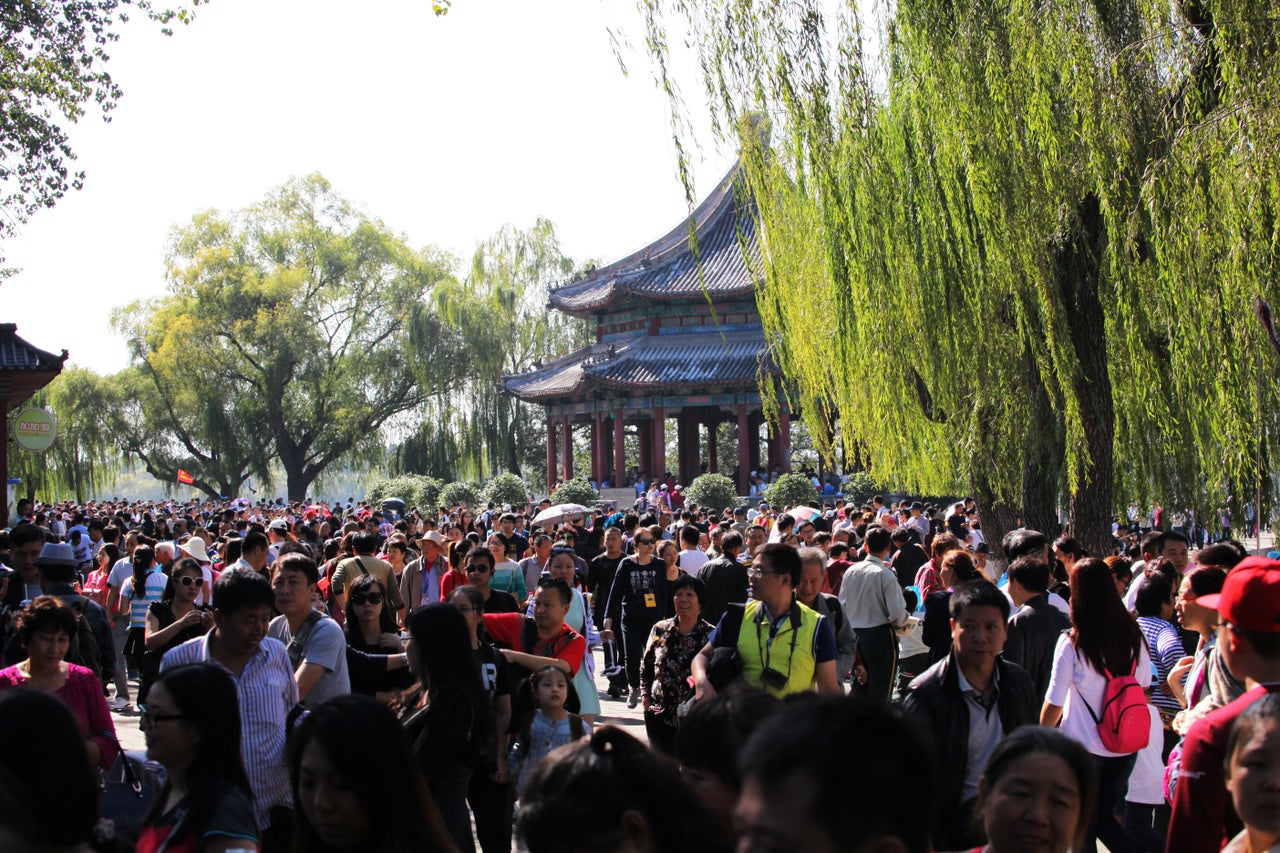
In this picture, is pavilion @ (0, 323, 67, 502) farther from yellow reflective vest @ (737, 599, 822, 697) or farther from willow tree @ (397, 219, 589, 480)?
willow tree @ (397, 219, 589, 480)

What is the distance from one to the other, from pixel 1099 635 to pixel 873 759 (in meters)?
3.18

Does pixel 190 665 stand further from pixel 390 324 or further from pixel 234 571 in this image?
pixel 390 324

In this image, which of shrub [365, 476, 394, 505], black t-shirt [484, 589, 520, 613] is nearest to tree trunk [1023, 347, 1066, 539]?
black t-shirt [484, 589, 520, 613]

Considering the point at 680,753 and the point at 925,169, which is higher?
the point at 925,169

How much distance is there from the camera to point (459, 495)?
31.9 metres

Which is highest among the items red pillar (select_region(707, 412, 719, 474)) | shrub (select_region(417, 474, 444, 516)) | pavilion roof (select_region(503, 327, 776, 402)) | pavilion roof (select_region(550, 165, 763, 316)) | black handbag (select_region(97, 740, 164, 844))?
pavilion roof (select_region(550, 165, 763, 316))

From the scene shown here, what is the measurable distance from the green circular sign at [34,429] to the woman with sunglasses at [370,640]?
14574mm

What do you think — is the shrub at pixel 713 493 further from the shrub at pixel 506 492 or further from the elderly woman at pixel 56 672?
the elderly woman at pixel 56 672

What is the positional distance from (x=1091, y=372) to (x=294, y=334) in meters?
32.1

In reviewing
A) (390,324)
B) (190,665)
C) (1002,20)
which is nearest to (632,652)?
(1002,20)

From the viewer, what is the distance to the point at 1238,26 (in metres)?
6.85

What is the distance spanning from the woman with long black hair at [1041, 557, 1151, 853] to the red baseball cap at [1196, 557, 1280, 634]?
1427mm

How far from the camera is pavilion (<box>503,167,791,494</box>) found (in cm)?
3123

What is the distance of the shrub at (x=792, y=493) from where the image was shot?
24.7m
